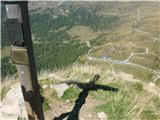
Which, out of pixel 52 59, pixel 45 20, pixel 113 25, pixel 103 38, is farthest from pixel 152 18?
pixel 52 59

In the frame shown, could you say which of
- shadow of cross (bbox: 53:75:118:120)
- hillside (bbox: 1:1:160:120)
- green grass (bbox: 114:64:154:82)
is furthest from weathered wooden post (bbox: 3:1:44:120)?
green grass (bbox: 114:64:154:82)

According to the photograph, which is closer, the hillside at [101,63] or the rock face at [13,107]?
the rock face at [13,107]

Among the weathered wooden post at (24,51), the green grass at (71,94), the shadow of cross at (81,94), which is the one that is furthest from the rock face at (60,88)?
the weathered wooden post at (24,51)

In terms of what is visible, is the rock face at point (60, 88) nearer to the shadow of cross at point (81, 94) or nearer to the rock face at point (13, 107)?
the shadow of cross at point (81, 94)

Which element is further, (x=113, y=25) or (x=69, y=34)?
(x=113, y=25)

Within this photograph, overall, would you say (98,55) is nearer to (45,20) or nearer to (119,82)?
(45,20)

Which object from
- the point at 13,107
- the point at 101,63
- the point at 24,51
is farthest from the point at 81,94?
the point at 101,63

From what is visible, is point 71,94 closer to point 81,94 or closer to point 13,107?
point 81,94

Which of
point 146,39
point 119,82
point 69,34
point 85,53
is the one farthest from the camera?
point 69,34
